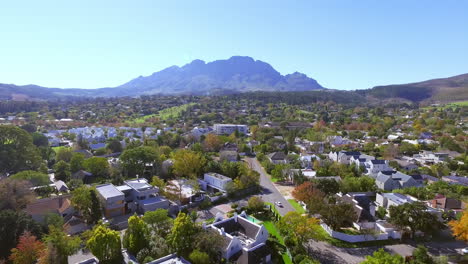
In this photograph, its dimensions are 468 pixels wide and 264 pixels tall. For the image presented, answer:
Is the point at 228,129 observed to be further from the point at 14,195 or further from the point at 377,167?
the point at 14,195

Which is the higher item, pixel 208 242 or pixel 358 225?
pixel 208 242

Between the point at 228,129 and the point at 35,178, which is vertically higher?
the point at 35,178

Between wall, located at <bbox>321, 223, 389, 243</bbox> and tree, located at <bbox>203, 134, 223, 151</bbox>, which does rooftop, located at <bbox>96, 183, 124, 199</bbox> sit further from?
tree, located at <bbox>203, 134, 223, 151</bbox>

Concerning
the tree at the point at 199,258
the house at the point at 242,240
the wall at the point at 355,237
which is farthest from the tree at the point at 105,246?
the wall at the point at 355,237

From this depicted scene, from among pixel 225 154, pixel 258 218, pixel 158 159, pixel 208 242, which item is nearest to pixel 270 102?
pixel 225 154

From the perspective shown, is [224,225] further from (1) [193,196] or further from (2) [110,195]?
(2) [110,195]

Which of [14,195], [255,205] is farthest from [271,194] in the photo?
[14,195]

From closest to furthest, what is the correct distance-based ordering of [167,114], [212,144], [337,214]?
1. [337,214]
2. [212,144]
3. [167,114]

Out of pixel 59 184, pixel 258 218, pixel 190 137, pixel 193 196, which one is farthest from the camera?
pixel 190 137
